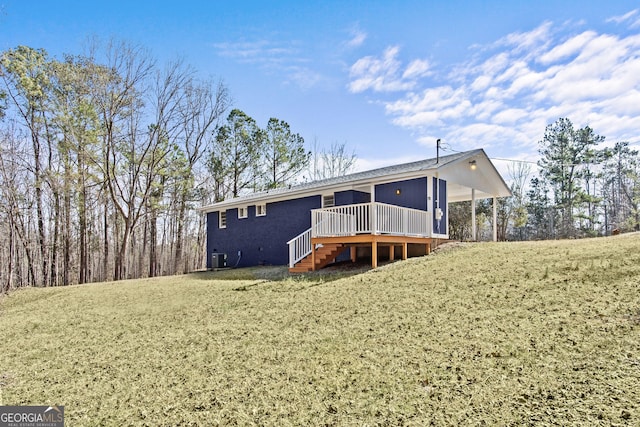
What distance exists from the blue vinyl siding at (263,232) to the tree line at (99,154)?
4922mm

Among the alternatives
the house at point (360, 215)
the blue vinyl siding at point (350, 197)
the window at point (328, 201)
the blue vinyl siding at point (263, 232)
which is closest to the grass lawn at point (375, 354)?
the house at point (360, 215)

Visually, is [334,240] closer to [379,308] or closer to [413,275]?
[413,275]

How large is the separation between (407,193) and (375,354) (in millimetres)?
8362

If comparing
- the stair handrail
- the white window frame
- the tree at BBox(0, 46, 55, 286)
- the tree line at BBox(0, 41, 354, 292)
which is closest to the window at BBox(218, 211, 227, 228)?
the white window frame

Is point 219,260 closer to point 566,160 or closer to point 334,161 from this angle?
point 334,161

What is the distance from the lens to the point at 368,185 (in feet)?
40.5

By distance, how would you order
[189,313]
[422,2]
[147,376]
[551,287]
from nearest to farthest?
[147,376] → [551,287] → [189,313] → [422,2]

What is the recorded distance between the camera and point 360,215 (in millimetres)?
10156

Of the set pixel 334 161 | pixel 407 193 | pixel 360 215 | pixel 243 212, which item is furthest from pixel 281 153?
pixel 360 215

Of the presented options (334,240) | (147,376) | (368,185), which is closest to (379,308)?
(147,376)

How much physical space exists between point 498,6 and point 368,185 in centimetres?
628

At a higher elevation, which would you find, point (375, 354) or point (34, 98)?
point (34, 98)

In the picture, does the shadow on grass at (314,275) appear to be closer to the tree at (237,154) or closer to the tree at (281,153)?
the tree at (237,154)

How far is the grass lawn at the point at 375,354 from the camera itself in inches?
117
